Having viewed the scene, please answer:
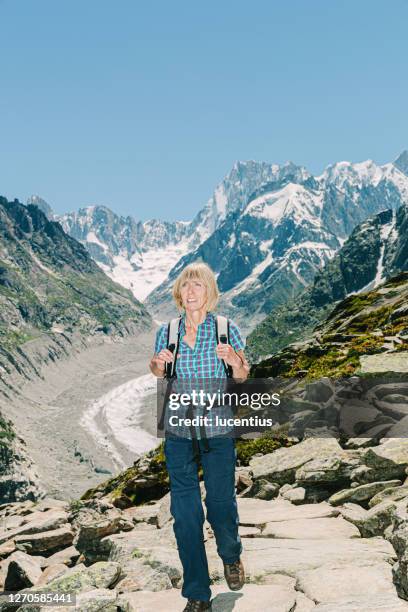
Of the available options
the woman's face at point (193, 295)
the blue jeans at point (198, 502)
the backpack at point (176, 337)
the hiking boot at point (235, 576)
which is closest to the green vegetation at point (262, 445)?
the hiking boot at point (235, 576)

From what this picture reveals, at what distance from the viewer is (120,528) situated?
12.8 m

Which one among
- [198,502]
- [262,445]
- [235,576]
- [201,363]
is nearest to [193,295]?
[201,363]

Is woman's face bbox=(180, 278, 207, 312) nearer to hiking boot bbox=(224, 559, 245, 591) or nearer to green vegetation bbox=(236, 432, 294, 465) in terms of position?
hiking boot bbox=(224, 559, 245, 591)

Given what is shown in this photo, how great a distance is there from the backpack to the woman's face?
300mm

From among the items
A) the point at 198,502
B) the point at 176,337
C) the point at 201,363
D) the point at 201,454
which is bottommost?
the point at 198,502

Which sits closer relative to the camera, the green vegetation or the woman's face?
the woman's face

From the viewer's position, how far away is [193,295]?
7.91 meters

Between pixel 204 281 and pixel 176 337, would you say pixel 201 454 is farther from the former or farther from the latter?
pixel 204 281

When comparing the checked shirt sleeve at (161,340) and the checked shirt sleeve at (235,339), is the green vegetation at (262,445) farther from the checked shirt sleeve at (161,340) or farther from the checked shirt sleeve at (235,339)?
the checked shirt sleeve at (161,340)

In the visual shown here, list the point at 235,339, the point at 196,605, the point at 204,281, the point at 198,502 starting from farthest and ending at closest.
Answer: the point at 204,281
the point at 235,339
the point at 198,502
the point at 196,605

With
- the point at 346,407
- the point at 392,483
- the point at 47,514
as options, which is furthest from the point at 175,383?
the point at 47,514

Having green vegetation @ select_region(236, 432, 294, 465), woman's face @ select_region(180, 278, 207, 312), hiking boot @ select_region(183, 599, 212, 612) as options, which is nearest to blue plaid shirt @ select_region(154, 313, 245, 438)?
woman's face @ select_region(180, 278, 207, 312)

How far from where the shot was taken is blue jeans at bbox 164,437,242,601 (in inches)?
291

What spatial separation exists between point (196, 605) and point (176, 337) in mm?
3539
